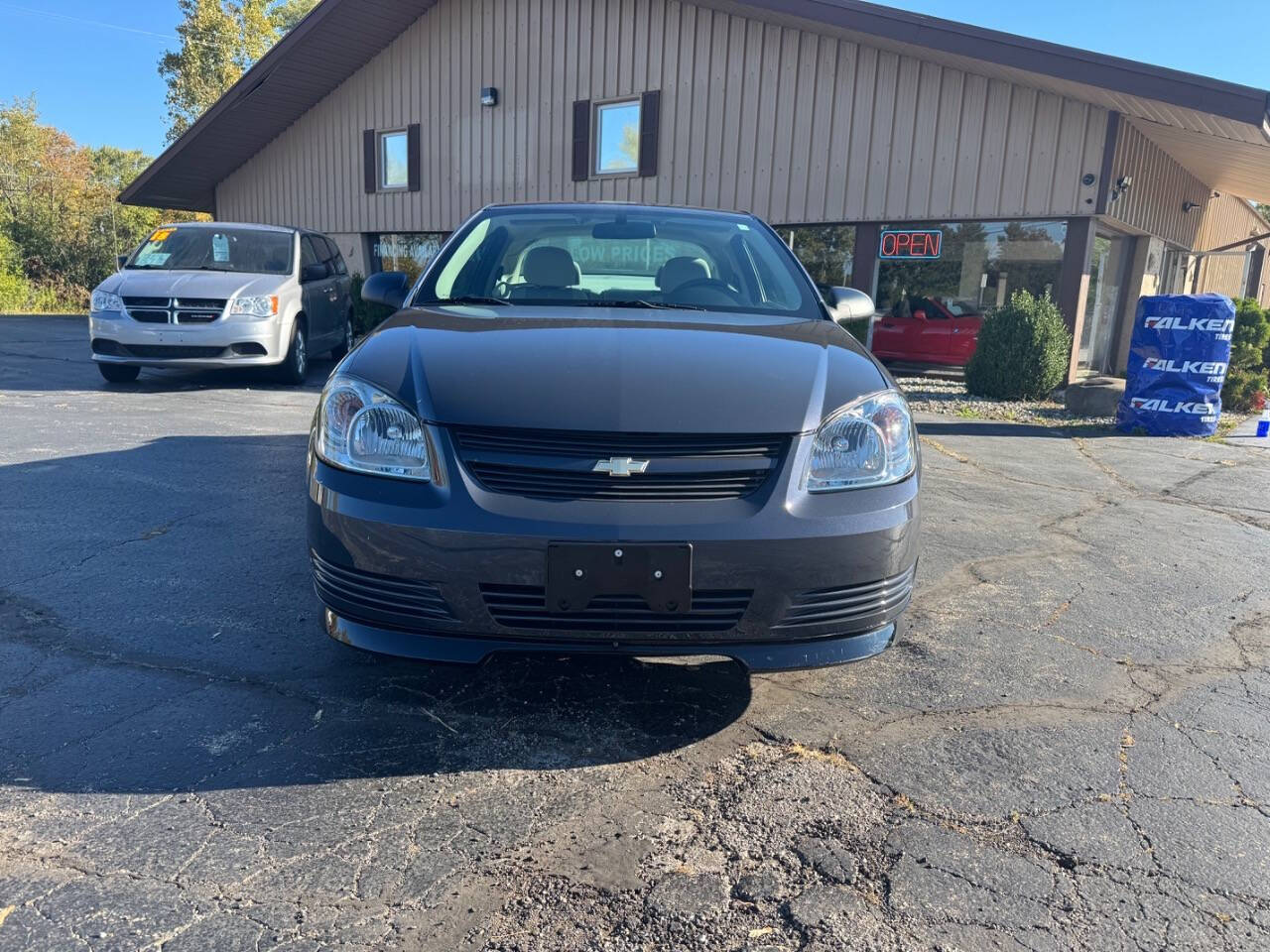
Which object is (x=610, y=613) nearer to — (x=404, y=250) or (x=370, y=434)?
(x=370, y=434)

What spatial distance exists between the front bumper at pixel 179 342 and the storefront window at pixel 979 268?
8.34 m

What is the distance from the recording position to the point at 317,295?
32.8 feet

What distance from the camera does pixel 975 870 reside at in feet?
6.46

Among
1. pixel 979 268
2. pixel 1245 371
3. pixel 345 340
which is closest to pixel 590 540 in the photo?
pixel 345 340

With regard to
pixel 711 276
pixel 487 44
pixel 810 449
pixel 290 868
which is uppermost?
pixel 487 44

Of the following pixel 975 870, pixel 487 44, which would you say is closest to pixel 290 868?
pixel 975 870

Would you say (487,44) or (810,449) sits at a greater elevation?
(487,44)

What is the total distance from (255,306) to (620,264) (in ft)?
19.8

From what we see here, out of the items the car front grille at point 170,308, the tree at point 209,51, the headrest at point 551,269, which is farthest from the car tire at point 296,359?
the tree at point 209,51

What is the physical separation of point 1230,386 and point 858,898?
11.9m

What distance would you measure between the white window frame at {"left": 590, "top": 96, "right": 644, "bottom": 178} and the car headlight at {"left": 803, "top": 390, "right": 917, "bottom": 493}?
12.6m

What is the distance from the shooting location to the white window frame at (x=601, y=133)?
46.2 ft

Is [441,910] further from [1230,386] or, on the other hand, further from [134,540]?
[1230,386]

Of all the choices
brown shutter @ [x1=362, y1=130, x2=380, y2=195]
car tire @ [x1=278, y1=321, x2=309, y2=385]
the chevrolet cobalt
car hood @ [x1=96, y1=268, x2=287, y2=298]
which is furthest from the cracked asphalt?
brown shutter @ [x1=362, y1=130, x2=380, y2=195]
